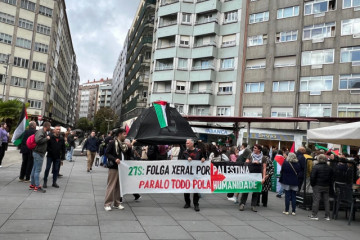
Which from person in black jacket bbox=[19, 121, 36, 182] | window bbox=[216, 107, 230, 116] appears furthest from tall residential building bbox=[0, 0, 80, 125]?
person in black jacket bbox=[19, 121, 36, 182]

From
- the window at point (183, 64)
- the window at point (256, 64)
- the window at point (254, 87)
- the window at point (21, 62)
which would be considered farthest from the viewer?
the window at point (21, 62)

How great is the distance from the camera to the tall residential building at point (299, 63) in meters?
32.8

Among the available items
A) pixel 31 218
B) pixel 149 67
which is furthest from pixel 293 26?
pixel 31 218

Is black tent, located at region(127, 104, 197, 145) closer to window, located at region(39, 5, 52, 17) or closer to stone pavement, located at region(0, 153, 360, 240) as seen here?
stone pavement, located at region(0, 153, 360, 240)

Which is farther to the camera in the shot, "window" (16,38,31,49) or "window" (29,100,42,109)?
"window" (29,100,42,109)

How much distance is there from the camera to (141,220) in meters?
7.18

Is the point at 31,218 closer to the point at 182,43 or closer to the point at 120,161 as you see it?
the point at 120,161

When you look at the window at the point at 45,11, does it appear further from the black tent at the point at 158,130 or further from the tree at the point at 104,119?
the black tent at the point at 158,130

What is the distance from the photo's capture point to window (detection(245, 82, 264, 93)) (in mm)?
38250

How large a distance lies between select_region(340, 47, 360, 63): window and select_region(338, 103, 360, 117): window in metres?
4.48

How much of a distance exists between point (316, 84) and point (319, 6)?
28.0 ft

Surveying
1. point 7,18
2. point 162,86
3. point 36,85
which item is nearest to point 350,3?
point 162,86

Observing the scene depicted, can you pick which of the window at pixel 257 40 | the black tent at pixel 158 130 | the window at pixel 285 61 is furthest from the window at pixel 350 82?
the black tent at pixel 158 130

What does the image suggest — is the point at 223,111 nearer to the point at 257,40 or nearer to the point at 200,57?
the point at 200,57
